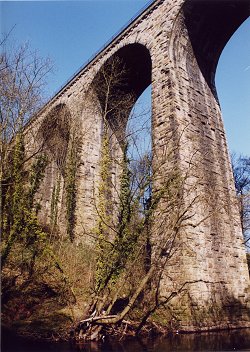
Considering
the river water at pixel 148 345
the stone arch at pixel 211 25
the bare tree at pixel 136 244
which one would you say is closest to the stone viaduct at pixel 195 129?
the stone arch at pixel 211 25

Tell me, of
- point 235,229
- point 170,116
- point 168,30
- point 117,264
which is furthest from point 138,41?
point 117,264

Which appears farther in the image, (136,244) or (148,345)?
(136,244)

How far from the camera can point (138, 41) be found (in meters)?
12.3

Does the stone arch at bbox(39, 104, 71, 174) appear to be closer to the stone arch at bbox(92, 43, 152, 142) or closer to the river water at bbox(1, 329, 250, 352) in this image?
the stone arch at bbox(92, 43, 152, 142)

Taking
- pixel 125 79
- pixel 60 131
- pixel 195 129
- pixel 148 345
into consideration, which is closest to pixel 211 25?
pixel 125 79

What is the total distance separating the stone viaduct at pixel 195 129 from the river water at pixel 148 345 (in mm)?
962

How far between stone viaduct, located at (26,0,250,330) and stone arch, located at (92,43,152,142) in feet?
0.19

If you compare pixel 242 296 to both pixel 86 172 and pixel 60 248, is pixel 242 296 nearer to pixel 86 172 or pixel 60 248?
pixel 60 248

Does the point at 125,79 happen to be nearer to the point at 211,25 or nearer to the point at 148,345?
the point at 211,25

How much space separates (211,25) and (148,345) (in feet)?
36.1

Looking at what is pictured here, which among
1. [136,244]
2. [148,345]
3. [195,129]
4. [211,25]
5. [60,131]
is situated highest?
[211,25]

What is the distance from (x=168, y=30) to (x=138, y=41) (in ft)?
6.06

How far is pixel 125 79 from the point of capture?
1420 cm

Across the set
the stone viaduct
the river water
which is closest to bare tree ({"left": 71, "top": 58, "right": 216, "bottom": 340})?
the stone viaduct
